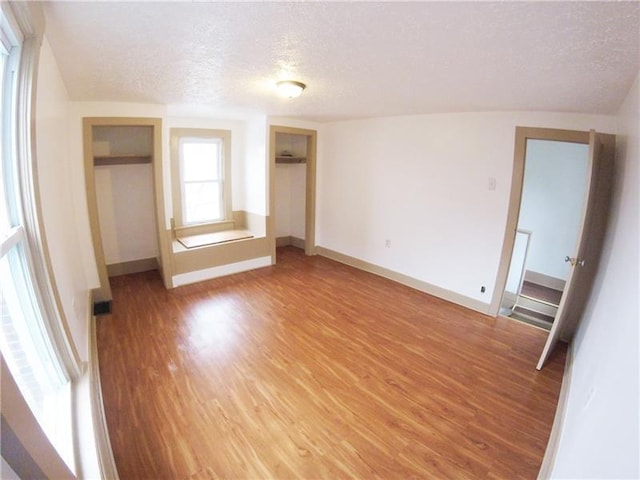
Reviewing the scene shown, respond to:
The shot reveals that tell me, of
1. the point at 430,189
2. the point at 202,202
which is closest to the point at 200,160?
the point at 202,202

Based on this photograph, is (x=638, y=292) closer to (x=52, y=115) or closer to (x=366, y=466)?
(x=366, y=466)

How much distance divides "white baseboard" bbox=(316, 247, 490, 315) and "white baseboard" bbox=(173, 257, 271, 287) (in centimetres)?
120

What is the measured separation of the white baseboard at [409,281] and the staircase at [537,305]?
489 millimetres

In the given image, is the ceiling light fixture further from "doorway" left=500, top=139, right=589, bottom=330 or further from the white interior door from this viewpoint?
"doorway" left=500, top=139, right=589, bottom=330

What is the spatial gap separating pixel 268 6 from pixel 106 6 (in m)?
0.65

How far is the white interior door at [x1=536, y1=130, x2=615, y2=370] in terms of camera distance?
2.22 metres

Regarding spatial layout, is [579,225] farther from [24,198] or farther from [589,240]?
[24,198]

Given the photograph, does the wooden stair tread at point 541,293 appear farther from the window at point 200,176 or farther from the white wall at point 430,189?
the window at point 200,176

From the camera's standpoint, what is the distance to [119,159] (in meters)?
3.77

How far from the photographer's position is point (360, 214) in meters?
4.68

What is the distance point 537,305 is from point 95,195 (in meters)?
5.73

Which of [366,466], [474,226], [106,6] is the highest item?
[106,6]

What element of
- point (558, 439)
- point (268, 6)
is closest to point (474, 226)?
point (558, 439)

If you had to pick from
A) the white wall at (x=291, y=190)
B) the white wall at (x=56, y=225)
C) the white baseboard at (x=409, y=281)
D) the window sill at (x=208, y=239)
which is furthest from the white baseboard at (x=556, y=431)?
the white wall at (x=291, y=190)
